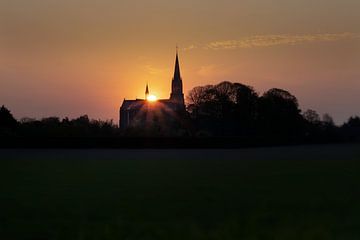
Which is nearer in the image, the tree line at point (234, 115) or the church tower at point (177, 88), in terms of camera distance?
the tree line at point (234, 115)

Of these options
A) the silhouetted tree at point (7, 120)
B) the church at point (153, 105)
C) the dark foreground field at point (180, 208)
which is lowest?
the dark foreground field at point (180, 208)

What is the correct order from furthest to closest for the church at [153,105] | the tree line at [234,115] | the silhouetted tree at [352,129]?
the church at [153,105]
the silhouetted tree at [352,129]
the tree line at [234,115]

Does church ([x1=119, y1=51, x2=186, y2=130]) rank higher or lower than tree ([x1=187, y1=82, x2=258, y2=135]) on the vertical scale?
higher

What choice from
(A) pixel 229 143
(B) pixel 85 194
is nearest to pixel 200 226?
(B) pixel 85 194

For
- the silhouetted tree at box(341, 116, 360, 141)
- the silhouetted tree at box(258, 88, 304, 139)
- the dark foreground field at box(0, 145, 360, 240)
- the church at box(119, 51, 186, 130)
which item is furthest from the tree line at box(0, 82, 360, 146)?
the dark foreground field at box(0, 145, 360, 240)

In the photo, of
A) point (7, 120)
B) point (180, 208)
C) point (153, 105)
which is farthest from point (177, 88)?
point (180, 208)

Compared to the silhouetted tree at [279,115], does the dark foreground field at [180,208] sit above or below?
below

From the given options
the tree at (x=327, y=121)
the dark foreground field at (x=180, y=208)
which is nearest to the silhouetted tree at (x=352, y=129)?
the tree at (x=327, y=121)

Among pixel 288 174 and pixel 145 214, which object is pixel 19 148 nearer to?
pixel 288 174

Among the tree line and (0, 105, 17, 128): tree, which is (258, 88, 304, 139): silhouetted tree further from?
(0, 105, 17, 128): tree

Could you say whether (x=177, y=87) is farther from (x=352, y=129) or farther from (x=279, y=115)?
(x=279, y=115)

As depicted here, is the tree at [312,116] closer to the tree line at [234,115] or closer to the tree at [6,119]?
the tree line at [234,115]

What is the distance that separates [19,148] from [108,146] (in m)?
9.96

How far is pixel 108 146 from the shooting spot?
6831cm
